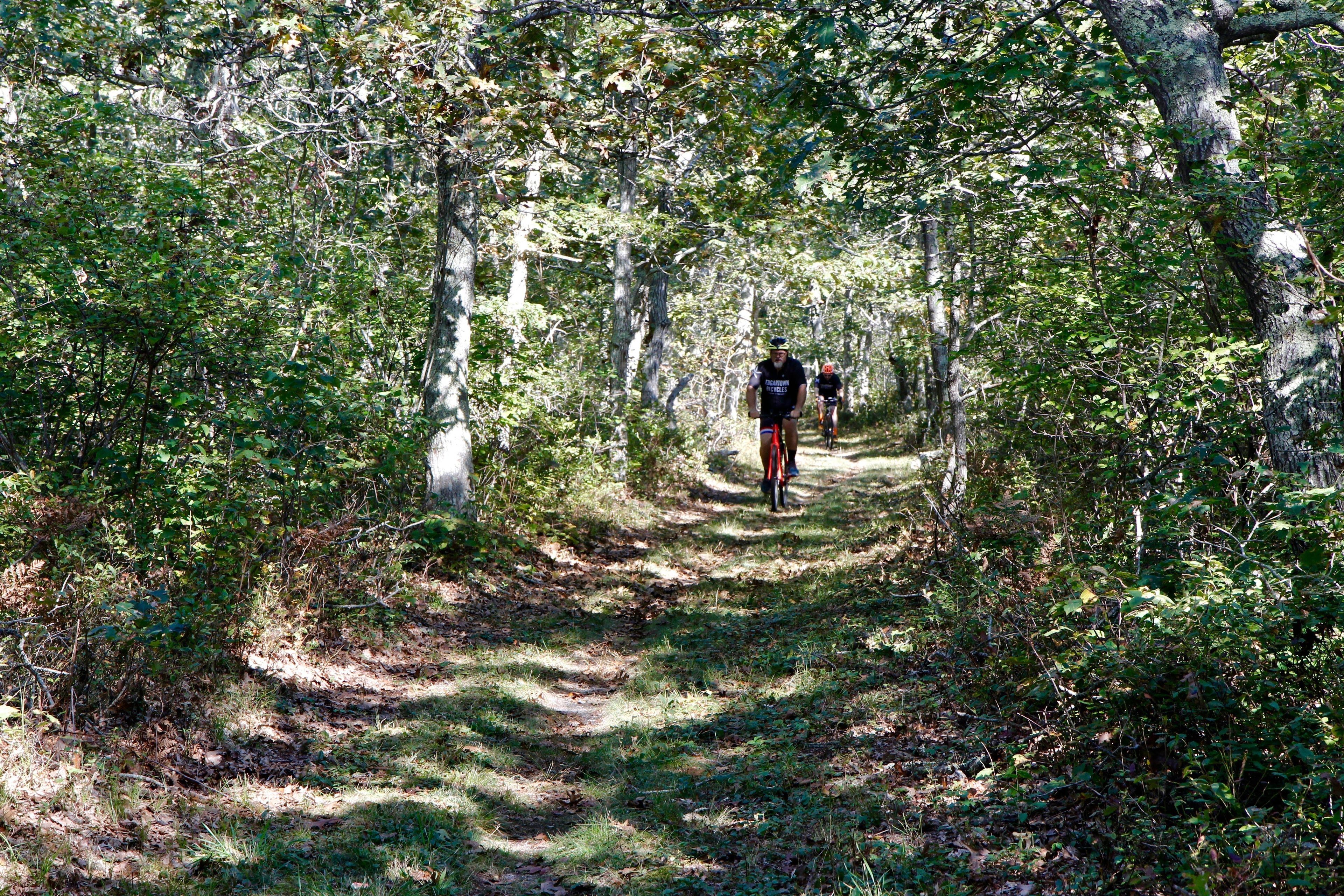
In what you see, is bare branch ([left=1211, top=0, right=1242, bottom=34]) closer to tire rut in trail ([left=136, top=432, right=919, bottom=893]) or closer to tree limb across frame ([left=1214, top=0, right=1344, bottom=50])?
tree limb across frame ([left=1214, top=0, right=1344, bottom=50])

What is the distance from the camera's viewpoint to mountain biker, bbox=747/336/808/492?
1219 centimetres

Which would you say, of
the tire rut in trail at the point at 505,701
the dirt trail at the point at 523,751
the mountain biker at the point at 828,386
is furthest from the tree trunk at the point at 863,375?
the dirt trail at the point at 523,751

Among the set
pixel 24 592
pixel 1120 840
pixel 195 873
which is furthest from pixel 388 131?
pixel 1120 840

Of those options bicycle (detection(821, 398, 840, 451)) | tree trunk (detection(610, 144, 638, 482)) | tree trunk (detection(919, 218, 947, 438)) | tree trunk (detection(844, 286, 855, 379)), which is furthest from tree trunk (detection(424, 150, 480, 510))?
tree trunk (detection(844, 286, 855, 379))

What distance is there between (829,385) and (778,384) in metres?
11.6

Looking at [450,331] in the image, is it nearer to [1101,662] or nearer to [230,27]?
[230,27]

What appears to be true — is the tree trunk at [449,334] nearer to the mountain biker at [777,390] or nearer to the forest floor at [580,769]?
the forest floor at [580,769]

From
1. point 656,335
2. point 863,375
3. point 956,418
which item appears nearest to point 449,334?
point 956,418

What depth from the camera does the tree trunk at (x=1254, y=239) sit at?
472cm

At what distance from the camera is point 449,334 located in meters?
9.45

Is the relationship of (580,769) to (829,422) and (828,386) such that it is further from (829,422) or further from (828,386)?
(829,422)

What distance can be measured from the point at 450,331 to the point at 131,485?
3623 millimetres

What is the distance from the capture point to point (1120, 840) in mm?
3611

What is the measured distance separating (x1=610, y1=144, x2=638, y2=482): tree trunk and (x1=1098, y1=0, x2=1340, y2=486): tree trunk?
9573 mm
